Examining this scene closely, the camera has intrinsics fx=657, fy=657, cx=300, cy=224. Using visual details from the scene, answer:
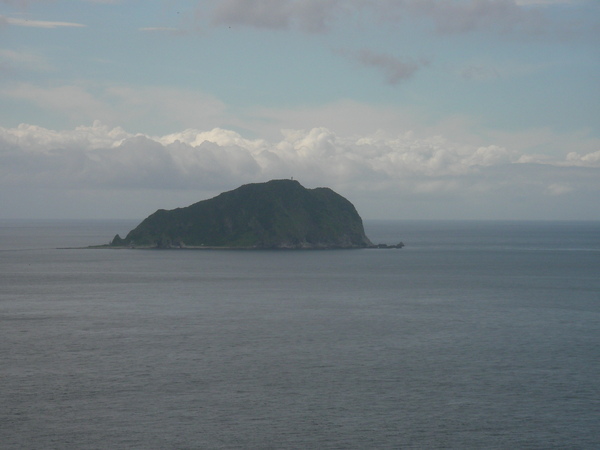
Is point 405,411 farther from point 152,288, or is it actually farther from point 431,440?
point 152,288

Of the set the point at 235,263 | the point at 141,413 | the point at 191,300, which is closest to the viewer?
the point at 141,413

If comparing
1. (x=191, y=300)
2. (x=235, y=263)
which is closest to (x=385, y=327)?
(x=191, y=300)

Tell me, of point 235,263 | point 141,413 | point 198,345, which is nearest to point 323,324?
point 198,345

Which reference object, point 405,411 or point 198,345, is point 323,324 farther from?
point 405,411

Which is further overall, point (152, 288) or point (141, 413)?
point (152, 288)

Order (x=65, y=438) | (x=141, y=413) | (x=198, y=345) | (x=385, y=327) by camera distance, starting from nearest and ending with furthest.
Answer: (x=65, y=438), (x=141, y=413), (x=198, y=345), (x=385, y=327)

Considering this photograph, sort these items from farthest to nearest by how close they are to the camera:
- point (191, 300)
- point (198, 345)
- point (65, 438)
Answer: point (191, 300)
point (198, 345)
point (65, 438)
